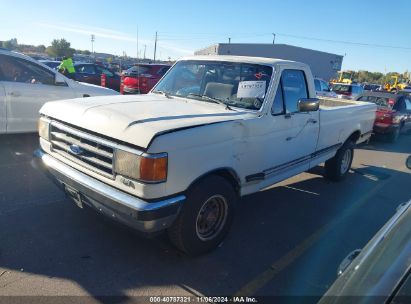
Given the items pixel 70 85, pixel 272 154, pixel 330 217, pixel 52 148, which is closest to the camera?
pixel 52 148

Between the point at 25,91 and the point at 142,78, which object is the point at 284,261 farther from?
the point at 142,78

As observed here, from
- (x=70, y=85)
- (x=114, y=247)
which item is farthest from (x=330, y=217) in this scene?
(x=70, y=85)

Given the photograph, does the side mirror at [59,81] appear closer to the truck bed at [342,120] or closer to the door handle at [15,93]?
the door handle at [15,93]

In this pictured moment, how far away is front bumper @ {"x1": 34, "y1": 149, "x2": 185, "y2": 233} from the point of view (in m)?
2.90

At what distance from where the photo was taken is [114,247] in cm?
368

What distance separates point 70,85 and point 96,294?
18.0 ft

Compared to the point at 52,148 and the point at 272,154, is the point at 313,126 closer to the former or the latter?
the point at 272,154

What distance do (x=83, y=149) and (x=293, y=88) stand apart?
9.42 feet

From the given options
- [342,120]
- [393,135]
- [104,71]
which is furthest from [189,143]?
[104,71]

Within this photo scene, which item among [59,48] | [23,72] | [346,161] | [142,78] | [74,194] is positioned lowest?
[346,161]

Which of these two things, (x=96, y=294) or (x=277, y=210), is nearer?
(x=96, y=294)

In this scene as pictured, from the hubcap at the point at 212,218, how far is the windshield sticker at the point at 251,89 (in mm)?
1352

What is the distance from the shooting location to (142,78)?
1438cm

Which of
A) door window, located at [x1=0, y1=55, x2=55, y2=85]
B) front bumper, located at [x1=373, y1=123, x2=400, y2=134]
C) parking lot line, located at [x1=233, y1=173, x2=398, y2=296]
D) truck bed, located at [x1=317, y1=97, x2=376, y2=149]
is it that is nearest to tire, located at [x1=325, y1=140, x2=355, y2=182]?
truck bed, located at [x1=317, y1=97, x2=376, y2=149]
